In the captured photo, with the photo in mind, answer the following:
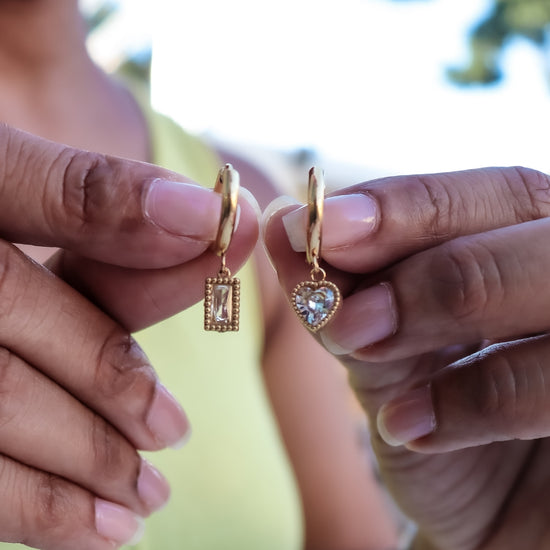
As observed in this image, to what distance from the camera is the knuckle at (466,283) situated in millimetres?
780

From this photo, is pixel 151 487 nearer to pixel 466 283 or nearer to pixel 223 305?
pixel 223 305

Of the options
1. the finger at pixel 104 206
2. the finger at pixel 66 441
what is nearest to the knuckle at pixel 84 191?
the finger at pixel 104 206

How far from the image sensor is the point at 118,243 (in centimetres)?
76

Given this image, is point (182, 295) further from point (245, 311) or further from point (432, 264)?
point (245, 311)

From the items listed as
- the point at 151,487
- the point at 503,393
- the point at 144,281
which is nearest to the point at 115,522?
the point at 151,487

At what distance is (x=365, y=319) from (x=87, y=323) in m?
0.35

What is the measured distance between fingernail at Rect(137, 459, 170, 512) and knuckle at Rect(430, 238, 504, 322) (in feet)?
1.52

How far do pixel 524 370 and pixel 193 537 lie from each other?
885 millimetres

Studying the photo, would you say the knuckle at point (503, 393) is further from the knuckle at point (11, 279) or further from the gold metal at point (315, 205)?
the knuckle at point (11, 279)

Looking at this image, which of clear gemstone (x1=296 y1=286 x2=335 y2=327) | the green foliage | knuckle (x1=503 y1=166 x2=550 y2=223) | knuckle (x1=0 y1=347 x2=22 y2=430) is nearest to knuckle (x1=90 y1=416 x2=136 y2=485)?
knuckle (x1=0 y1=347 x2=22 y2=430)

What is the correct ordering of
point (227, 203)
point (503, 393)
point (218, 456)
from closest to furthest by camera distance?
point (227, 203), point (503, 393), point (218, 456)

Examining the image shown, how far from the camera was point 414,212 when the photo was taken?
0.79m

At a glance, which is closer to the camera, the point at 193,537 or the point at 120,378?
the point at 120,378

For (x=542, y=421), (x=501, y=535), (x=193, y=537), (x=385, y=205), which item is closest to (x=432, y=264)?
(x=385, y=205)
